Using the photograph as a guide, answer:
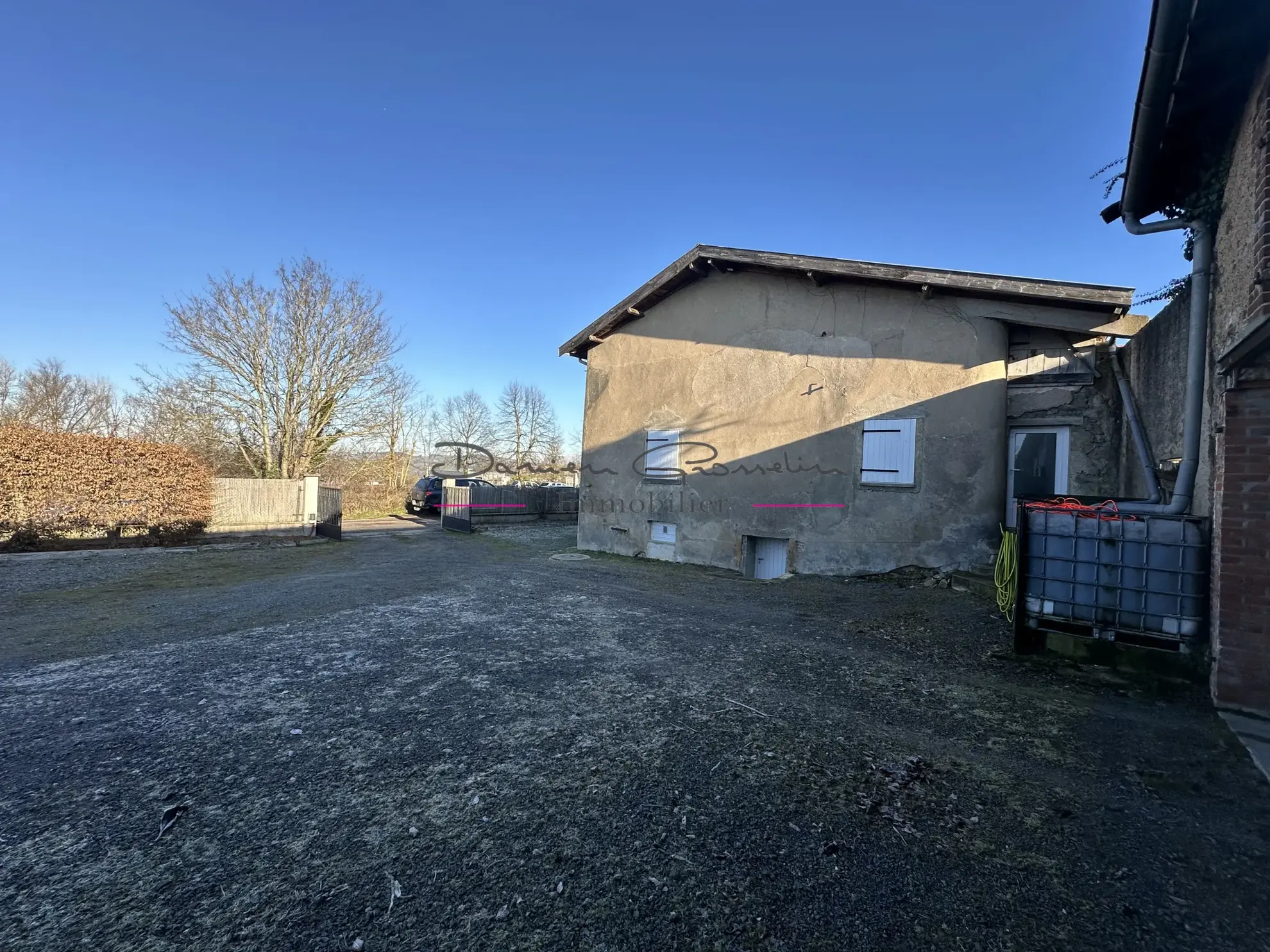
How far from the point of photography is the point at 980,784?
2.76 metres

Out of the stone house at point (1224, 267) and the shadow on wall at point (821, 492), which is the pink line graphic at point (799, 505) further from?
the stone house at point (1224, 267)

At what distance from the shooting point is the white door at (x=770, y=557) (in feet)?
31.5

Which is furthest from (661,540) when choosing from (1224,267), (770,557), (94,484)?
(94,484)

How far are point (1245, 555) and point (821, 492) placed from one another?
224 inches

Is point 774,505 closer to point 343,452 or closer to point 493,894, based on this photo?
point 493,894

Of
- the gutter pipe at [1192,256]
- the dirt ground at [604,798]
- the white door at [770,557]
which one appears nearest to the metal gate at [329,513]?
the dirt ground at [604,798]

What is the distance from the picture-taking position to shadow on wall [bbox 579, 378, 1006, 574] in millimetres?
8062

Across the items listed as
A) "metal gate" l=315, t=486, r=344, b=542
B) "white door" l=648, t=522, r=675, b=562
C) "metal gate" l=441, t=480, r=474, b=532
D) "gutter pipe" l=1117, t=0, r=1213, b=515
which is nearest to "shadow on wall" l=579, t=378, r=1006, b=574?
"white door" l=648, t=522, r=675, b=562

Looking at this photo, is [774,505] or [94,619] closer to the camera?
[94,619]

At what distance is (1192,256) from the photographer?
198 inches

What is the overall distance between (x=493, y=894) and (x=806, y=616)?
518 cm

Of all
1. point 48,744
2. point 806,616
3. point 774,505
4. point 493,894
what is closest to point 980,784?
point 493,894

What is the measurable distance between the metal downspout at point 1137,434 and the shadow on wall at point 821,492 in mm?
1342

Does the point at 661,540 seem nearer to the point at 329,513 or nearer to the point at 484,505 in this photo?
the point at 484,505
